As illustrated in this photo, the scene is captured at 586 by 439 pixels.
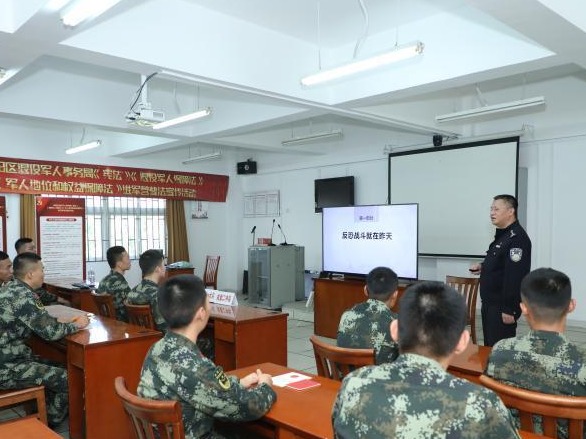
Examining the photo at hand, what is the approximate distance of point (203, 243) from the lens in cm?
1023

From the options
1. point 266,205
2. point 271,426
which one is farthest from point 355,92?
point 266,205

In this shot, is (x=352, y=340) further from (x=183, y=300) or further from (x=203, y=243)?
(x=203, y=243)

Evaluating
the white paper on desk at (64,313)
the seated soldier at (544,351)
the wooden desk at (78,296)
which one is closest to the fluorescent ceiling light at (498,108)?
the seated soldier at (544,351)

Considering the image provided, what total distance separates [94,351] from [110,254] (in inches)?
73.0

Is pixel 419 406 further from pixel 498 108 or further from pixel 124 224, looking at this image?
pixel 124 224

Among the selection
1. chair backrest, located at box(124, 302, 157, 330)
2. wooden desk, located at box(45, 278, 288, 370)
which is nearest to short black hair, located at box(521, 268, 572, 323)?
wooden desk, located at box(45, 278, 288, 370)

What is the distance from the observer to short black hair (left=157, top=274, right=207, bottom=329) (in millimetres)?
1946

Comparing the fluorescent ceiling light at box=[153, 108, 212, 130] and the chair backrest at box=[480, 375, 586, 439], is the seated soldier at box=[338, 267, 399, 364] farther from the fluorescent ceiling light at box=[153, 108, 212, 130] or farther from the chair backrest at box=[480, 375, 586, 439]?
the fluorescent ceiling light at box=[153, 108, 212, 130]

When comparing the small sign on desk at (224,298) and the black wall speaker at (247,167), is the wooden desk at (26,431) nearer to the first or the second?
the small sign on desk at (224,298)

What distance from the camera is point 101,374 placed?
3119 millimetres

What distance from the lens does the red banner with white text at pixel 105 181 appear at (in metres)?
7.85

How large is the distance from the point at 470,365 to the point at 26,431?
1.94 metres

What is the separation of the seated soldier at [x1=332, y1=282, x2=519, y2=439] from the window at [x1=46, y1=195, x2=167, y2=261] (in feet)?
27.6

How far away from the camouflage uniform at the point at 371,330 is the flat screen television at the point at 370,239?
316cm
